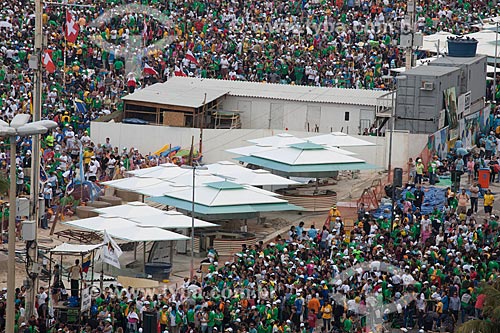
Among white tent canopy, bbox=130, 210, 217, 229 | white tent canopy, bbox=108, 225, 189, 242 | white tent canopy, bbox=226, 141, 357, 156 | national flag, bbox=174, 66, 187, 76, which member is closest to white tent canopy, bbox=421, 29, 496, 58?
national flag, bbox=174, 66, 187, 76

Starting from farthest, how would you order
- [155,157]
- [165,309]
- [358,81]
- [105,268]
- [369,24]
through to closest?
[369,24], [358,81], [155,157], [105,268], [165,309]

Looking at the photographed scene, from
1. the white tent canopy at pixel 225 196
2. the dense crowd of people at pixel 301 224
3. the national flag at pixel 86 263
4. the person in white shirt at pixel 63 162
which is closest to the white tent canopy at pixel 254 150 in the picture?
the dense crowd of people at pixel 301 224

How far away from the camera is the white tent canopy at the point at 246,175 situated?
160ft

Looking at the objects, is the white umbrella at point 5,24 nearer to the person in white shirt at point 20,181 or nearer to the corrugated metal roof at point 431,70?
the person in white shirt at point 20,181

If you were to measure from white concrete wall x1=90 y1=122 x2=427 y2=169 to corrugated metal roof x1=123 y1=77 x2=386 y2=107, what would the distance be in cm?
147

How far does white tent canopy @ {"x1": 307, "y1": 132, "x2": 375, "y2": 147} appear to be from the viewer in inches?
2105

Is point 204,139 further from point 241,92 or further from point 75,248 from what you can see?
point 75,248

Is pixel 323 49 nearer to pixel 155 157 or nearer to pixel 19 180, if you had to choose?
pixel 155 157

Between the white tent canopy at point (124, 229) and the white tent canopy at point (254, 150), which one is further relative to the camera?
the white tent canopy at point (254, 150)

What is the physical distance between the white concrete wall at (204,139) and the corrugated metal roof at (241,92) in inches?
57.7

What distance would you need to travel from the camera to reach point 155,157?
55.2 meters

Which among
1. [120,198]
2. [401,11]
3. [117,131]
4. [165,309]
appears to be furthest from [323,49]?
[165,309]

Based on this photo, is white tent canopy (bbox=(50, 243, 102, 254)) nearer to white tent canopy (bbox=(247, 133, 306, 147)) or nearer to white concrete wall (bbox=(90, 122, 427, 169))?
white tent canopy (bbox=(247, 133, 306, 147))

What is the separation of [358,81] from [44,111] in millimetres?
12668
